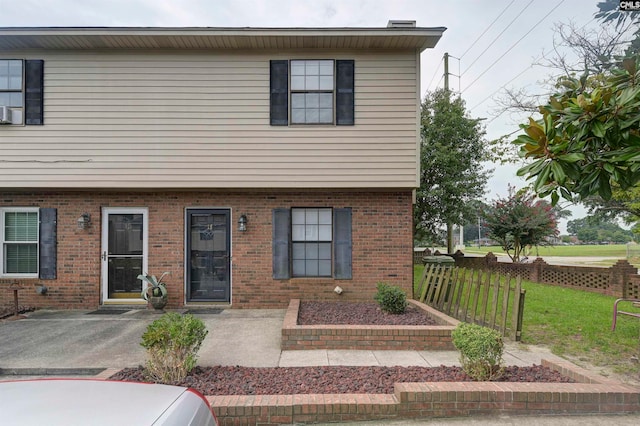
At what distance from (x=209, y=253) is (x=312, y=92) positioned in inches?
160

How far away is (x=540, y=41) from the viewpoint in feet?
40.1

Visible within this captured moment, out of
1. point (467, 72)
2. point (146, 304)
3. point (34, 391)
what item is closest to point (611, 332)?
point (34, 391)

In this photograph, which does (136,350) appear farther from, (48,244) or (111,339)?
(48,244)

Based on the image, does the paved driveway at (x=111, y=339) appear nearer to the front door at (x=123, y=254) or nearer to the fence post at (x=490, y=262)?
the front door at (x=123, y=254)

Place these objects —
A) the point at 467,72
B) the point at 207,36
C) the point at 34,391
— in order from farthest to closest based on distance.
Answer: the point at 467,72 → the point at 207,36 → the point at 34,391

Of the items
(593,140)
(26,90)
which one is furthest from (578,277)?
(26,90)

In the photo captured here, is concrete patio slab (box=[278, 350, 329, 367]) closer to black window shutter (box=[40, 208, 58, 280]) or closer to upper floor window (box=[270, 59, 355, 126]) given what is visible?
upper floor window (box=[270, 59, 355, 126])

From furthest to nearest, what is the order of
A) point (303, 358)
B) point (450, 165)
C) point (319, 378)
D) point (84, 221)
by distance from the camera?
point (450, 165), point (84, 221), point (303, 358), point (319, 378)

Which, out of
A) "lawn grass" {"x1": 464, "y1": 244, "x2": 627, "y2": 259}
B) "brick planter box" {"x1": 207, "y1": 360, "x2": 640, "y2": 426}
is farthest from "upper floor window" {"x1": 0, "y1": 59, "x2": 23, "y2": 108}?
"lawn grass" {"x1": 464, "y1": 244, "x2": 627, "y2": 259}

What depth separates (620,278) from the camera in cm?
1027

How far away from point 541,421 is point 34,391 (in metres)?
3.81

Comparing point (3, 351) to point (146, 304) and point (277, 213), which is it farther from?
point (277, 213)

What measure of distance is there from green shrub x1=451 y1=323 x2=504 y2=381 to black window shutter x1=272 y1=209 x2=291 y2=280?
4602 mm

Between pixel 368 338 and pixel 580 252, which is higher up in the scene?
pixel 368 338
